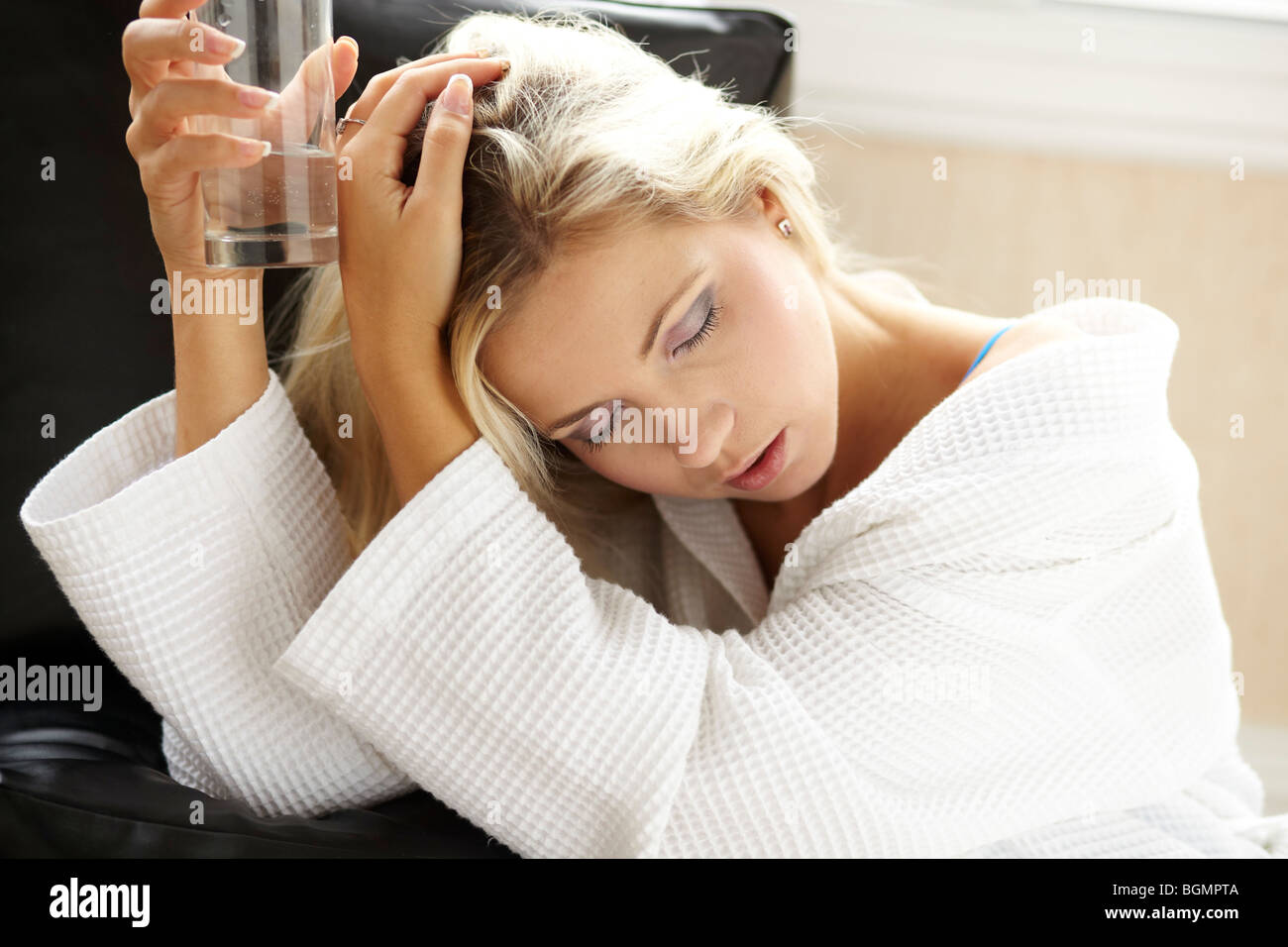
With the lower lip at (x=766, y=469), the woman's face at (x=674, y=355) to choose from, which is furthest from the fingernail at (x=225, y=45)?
the lower lip at (x=766, y=469)

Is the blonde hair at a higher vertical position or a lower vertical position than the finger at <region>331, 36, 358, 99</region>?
lower

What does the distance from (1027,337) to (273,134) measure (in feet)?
2.22

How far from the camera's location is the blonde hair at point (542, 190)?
854 millimetres

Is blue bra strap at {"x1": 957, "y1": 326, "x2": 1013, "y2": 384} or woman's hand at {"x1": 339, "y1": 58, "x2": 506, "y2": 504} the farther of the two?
blue bra strap at {"x1": 957, "y1": 326, "x2": 1013, "y2": 384}

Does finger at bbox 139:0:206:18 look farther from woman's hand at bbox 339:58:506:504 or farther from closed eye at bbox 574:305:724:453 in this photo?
closed eye at bbox 574:305:724:453

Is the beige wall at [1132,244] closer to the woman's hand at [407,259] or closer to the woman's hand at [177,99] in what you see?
the woman's hand at [407,259]

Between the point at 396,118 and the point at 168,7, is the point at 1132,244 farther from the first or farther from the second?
the point at 168,7

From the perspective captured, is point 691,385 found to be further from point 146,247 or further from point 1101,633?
point 146,247

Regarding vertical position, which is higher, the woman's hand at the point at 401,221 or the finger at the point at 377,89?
the finger at the point at 377,89

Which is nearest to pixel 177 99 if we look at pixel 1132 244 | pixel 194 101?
pixel 194 101

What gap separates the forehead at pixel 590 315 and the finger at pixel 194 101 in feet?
0.81

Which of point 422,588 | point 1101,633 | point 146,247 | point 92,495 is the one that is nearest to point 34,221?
point 146,247

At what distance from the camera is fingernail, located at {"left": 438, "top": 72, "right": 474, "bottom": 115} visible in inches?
32.9

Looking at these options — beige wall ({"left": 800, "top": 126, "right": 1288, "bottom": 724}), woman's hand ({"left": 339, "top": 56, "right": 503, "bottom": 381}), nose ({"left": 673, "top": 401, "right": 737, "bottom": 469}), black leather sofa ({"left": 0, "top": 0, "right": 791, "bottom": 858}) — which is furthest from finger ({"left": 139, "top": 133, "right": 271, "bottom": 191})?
beige wall ({"left": 800, "top": 126, "right": 1288, "bottom": 724})
